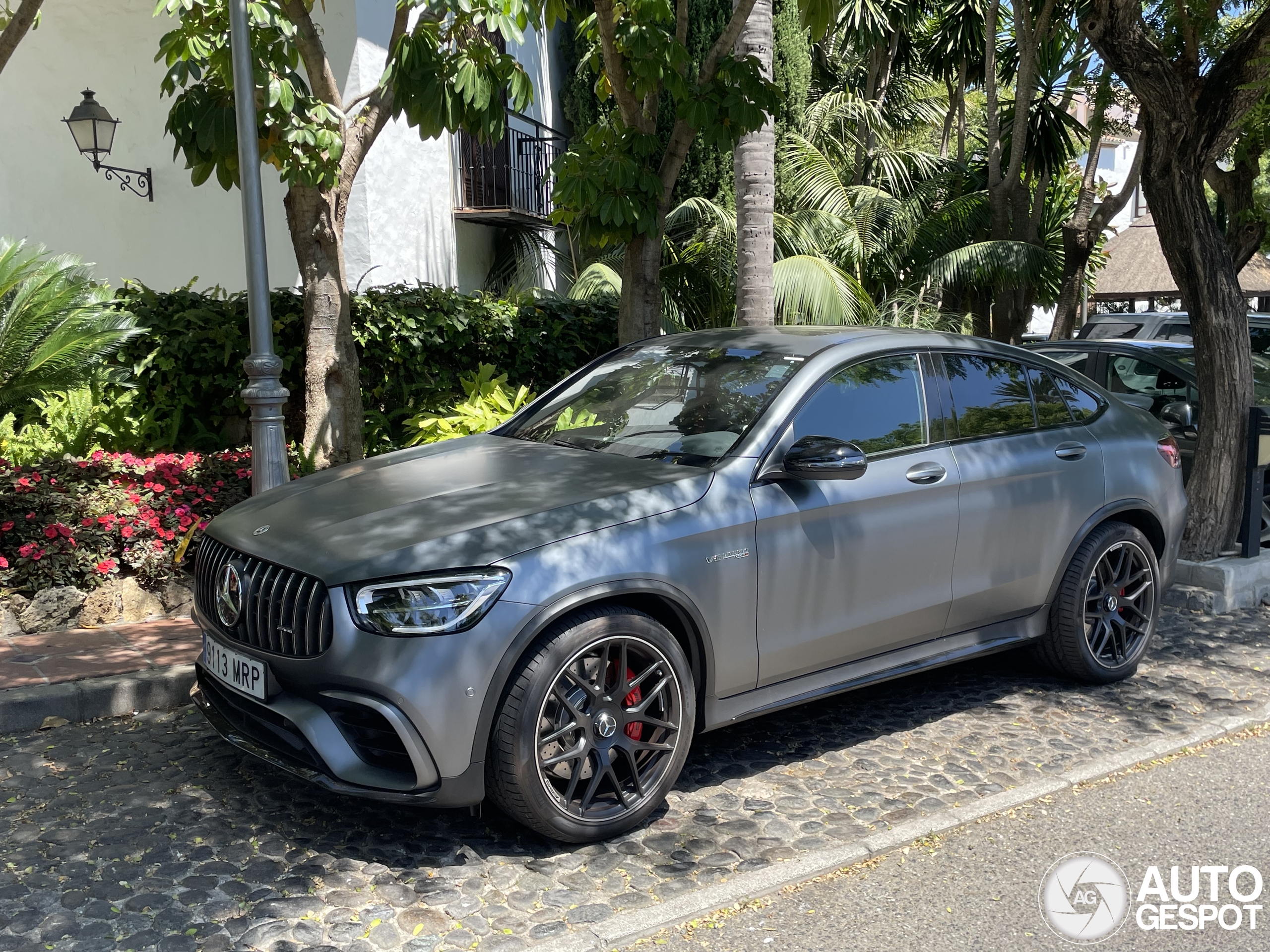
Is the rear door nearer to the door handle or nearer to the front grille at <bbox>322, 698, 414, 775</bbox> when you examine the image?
the door handle

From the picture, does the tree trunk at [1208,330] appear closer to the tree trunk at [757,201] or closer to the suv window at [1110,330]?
the tree trunk at [757,201]

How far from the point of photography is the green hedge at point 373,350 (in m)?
8.59

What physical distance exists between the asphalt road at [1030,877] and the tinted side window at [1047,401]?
1.64 meters

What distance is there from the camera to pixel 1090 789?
14.5 ft

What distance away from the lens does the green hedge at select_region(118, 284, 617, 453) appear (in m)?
8.59

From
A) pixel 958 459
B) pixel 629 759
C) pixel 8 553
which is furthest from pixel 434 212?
pixel 629 759

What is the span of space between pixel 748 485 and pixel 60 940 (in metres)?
2.60

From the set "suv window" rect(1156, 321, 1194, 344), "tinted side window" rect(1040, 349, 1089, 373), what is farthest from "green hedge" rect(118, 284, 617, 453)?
"suv window" rect(1156, 321, 1194, 344)

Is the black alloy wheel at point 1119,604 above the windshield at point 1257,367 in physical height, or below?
below

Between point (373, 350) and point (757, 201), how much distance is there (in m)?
3.21

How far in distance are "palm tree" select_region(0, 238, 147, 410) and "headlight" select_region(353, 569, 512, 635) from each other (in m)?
4.08

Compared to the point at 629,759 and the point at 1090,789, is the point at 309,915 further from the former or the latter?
the point at 1090,789

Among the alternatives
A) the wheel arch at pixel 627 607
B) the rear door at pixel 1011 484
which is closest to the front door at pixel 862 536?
the rear door at pixel 1011 484

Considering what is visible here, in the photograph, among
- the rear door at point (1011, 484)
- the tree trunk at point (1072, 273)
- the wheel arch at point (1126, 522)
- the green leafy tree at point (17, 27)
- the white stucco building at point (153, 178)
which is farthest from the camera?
the tree trunk at point (1072, 273)
